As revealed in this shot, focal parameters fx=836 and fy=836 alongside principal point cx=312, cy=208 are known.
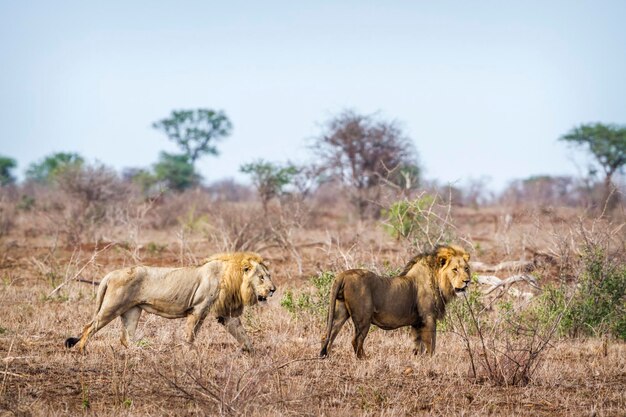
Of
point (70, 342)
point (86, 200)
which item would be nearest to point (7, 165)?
point (86, 200)

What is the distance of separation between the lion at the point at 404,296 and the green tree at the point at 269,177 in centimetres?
1534

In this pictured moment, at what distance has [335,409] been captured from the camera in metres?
6.58

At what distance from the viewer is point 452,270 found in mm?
8906

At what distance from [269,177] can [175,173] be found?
1048 inches

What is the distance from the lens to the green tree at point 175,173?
1922 inches

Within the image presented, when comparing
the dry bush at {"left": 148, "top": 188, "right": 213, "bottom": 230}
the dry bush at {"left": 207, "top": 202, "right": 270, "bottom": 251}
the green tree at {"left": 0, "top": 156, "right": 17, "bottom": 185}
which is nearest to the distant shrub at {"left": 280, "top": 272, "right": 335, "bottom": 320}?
the dry bush at {"left": 207, "top": 202, "right": 270, "bottom": 251}

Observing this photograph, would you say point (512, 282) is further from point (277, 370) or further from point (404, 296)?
point (277, 370)

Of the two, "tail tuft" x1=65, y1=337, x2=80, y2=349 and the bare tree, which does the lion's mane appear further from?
the bare tree

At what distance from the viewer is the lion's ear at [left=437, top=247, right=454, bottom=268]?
898cm

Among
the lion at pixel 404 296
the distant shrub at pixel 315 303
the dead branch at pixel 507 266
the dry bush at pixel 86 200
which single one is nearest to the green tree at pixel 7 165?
the dry bush at pixel 86 200

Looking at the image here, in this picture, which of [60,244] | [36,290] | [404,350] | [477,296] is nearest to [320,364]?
[404,350]

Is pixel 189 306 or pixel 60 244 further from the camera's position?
pixel 60 244

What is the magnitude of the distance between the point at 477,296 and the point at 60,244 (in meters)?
14.4

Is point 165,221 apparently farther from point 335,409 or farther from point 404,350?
point 335,409
